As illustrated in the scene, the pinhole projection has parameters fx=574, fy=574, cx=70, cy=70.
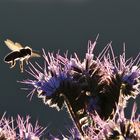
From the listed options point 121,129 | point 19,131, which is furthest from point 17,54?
point 121,129

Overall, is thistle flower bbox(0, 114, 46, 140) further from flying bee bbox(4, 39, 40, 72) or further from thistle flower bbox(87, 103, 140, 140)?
flying bee bbox(4, 39, 40, 72)

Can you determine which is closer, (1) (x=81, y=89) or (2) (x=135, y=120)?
(2) (x=135, y=120)

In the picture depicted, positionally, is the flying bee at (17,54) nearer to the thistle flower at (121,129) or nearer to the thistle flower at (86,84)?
the thistle flower at (86,84)

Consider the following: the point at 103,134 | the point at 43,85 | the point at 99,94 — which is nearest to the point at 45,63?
the point at 43,85

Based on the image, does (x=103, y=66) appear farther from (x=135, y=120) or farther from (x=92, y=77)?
(x=135, y=120)

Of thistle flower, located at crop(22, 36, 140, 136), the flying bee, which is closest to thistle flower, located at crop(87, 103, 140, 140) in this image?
thistle flower, located at crop(22, 36, 140, 136)

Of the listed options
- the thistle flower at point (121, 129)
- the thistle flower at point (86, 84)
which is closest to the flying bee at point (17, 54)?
the thistle flower at point (86, 84)

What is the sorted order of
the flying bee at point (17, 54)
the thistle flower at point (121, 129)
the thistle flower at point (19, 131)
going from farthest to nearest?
the flying bee at point (17, 54), the thistle flower at point (19, 131), the thistle flower at point (121, 129)
